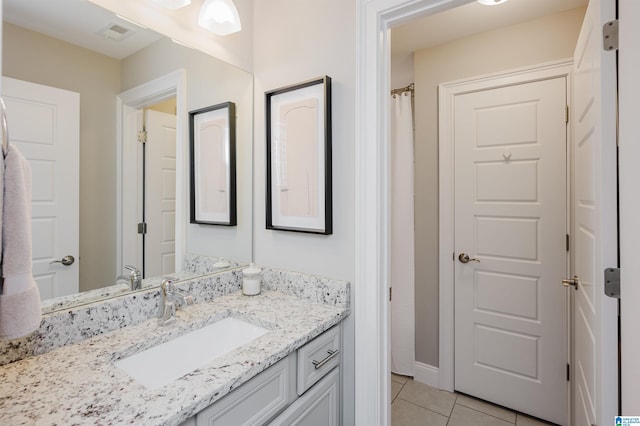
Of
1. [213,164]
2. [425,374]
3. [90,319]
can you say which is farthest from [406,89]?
[90,319]

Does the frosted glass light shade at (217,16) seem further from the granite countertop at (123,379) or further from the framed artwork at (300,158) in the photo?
the granite countertop at (123,379)

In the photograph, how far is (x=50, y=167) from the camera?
98 cm

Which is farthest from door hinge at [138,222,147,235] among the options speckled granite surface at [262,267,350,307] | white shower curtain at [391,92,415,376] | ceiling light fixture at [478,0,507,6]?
ceiling light fixture at [478,0,507,6]

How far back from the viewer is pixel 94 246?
1109 millimetres

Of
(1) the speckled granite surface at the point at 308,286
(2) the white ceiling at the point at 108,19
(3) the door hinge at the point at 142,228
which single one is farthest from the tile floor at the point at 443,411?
(2) the white ceiling at the point at 108,19

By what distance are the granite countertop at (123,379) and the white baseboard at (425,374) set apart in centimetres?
152

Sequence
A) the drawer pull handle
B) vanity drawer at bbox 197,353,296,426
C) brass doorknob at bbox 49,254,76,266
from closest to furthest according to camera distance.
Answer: vanity drawer at bbox 197,353,296,426
brass doorknob at bbox 49,254,76,266
the drawer pull handle

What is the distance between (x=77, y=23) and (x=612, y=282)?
1.91 meters

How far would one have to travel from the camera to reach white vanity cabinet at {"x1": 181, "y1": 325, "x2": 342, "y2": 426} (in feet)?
2.72

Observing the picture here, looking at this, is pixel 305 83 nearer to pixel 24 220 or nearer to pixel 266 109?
pixel 266 109

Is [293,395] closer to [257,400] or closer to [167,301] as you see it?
[257,400]

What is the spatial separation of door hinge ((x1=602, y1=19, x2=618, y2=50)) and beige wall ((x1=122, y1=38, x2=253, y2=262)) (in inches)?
56.7

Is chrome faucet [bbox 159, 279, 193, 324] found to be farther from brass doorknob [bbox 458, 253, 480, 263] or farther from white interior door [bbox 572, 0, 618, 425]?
brass doorknob [bbox 458, 253, 480, 263]

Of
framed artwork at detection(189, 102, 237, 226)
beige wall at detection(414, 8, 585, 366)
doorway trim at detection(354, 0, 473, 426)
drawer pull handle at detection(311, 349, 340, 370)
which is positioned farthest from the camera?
beige wall at detection(414, 8, 585, 366)
